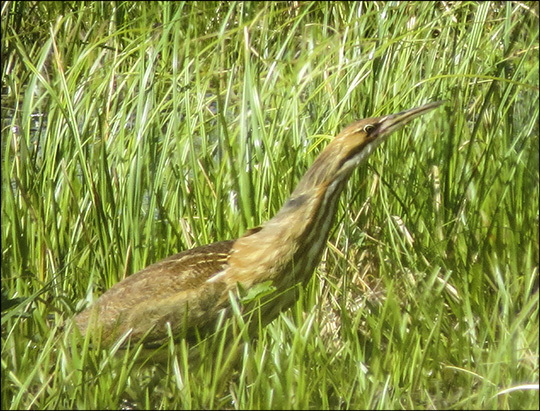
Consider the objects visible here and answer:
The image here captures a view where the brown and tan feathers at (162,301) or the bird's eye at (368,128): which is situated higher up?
the bird's eye at (368,128)

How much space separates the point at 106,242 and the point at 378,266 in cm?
70

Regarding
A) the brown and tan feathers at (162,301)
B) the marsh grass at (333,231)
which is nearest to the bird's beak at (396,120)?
the marsh grass at (333,231)

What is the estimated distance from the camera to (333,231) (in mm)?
2943

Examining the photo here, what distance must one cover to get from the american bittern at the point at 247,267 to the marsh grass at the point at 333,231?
0.07m

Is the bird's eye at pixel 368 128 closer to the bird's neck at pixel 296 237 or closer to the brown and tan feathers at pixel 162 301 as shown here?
the bird's neck at pixel 296 237

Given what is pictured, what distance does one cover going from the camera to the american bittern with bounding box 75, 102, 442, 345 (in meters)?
2.52

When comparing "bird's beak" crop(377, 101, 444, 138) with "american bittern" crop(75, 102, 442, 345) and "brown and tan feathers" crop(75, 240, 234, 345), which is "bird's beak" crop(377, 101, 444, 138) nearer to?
"american bittern" crop(75, 102, 442, 345)

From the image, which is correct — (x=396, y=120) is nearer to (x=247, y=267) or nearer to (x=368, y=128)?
(x=368, y=128)

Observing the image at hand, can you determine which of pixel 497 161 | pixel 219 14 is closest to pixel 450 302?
pixel 497 161

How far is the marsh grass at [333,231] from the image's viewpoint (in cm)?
218

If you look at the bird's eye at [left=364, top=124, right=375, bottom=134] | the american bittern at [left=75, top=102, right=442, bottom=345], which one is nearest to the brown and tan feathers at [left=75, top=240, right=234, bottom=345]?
the american bittern at [left=75, top=102, right=442, bottom=345]

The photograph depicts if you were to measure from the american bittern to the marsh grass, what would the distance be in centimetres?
7

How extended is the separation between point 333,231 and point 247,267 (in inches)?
17.3

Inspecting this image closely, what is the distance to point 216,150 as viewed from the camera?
3.49 m
